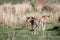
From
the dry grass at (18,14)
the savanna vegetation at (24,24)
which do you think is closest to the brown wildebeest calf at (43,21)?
the savanna vegetation at (24,24)

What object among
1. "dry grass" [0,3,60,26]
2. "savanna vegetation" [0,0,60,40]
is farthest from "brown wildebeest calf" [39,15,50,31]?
"dry grass" [0,3,60,26]

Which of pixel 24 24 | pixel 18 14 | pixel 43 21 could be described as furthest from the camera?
pixel 18 14

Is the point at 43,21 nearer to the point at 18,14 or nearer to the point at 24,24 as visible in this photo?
the point at 24,24

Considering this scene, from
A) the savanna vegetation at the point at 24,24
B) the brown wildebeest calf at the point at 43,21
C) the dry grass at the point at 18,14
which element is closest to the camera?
the savanna vegetation at the point at 24,24

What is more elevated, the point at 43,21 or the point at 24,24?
the point at 43,21

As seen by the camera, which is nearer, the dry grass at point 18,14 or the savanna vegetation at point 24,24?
the savanna vegetation at point 24,24

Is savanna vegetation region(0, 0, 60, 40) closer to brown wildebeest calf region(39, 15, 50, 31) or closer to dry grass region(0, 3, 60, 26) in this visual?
dry grass region(0, 3, 60, 26)

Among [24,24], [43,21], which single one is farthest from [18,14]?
[43,21]

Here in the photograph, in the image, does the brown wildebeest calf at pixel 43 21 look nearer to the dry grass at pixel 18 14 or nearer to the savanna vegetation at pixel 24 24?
the savanna vegetation at pixel 24 24

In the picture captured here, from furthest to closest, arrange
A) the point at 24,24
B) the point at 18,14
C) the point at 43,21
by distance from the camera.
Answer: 1. the point at 18,14
2. the point at 24,24
3. the point at 43,21

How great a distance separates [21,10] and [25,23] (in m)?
4.71

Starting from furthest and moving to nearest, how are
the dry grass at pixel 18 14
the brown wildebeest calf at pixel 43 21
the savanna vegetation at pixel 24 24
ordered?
the dry grass at pixel 18 14
the brown wildebeest calf at pixel 43 21
the savanna vegetation at pixel 24 24

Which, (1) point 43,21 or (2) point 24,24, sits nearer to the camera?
(1) point 43,21

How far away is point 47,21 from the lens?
12.3 meters
